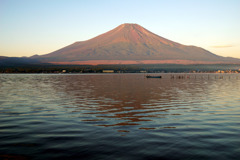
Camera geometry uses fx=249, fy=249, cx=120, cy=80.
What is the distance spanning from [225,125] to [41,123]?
16356mm

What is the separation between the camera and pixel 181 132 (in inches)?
754

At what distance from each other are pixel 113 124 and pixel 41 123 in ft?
21.4

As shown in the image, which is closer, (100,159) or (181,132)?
(100,159)

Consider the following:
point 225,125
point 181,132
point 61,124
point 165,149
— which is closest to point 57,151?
point 165,149

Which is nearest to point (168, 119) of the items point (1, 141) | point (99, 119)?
point (99, 119)

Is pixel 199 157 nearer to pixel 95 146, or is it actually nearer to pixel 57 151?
pixel 95 146

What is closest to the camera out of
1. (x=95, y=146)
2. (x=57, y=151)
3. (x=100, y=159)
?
(x=100, y=159)

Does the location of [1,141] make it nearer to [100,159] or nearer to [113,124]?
[100,159]

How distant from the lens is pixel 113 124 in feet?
72.6

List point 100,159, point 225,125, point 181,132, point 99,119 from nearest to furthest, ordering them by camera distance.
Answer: point 100,159
point 181,132
point 225,125
point 99,119

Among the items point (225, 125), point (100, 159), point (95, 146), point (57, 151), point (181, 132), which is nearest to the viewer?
point (100, 159)

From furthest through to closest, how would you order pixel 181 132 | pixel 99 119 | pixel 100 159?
pixel 99 119 → pixel 181 132 → pixel 100 159

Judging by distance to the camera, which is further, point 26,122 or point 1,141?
point 26,122

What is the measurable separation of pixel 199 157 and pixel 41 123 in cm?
1453
